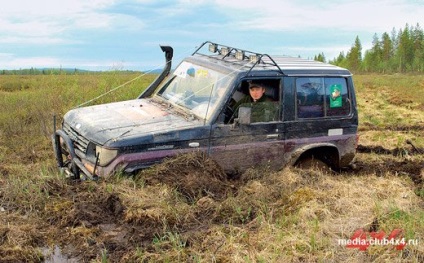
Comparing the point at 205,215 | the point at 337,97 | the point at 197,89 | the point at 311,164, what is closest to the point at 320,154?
the point at 311,164

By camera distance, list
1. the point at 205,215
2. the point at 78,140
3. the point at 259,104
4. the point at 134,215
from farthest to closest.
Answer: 1. the point at 259,104
2. the point at 78,140
3. the point at 205,215
4. the point at 134,215

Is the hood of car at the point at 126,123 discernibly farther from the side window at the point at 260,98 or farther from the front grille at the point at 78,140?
the side window at the point at 260,98

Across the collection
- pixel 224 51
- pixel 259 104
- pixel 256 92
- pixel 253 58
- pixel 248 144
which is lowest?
→ pixel 248 144

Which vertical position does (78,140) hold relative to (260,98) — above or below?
below

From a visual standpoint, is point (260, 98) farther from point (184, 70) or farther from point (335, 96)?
point (184, 70)

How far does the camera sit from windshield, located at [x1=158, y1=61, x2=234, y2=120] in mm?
6293

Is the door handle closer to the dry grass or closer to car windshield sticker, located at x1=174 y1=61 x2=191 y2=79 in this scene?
the dry grass

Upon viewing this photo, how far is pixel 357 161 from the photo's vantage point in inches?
356

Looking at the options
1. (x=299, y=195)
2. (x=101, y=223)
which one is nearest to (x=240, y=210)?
(x=299, y=195)

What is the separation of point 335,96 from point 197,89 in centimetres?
213

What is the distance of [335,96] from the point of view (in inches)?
280

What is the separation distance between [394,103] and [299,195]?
61.0ft

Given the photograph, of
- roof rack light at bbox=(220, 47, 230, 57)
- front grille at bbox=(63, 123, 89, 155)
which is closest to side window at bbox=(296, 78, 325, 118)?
roof rack light at bbox=(220, 47, 230, 57)

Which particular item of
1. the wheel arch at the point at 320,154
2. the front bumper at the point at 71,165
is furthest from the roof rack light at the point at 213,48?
the front bumper at the point at 71,165
